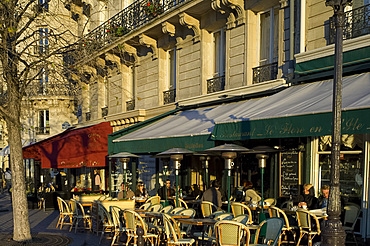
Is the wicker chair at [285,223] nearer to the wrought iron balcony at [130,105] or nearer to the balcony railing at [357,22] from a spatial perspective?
the balcony railing at [357,22]

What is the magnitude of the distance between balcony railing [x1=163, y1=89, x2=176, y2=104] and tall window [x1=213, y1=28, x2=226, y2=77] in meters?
2.43

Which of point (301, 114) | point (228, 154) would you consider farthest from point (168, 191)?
point (301, 114)

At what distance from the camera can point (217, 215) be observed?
31.2 ft

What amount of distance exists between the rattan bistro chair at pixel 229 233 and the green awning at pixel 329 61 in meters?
4.39

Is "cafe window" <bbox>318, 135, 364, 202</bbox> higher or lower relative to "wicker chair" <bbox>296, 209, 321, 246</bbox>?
higher

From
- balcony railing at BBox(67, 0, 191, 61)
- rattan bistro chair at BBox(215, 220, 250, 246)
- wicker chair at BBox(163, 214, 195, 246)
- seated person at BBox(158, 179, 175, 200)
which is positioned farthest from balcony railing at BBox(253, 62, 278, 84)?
rattan bistro chair at BBox(215, 220, 250, 246)

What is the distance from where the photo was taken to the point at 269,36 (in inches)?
536

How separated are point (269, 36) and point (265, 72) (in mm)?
1133

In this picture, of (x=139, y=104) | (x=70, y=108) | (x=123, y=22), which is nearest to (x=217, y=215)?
(x=139, y=104)

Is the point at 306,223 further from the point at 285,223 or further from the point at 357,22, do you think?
the point at 357,22

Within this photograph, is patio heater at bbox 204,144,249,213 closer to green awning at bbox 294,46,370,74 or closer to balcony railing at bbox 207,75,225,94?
green awning at bbox 294,46,370,74

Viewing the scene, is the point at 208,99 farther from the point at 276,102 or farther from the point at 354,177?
the point at 354,177

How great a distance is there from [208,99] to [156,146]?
3217mm

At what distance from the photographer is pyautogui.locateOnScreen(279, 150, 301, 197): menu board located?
1173cm
